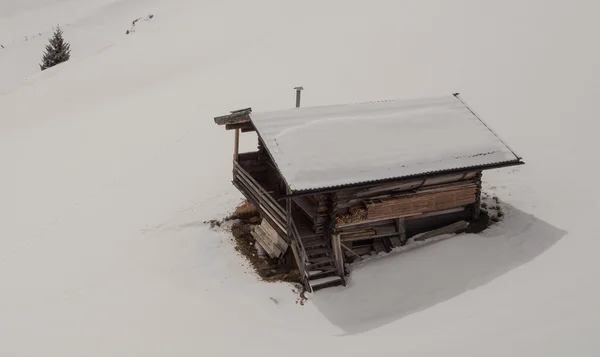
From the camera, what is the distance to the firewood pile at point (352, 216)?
585 inches

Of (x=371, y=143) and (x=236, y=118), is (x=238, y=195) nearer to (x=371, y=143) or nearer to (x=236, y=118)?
(x=236, y=118)

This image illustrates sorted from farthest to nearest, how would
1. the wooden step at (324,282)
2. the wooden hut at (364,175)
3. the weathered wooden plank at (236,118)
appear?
the weathered wooden plank at (236,118) → the wooden step at (324,282) → the wooden hut at (364,175)

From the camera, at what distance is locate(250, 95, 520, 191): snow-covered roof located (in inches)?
556

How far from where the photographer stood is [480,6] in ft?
125

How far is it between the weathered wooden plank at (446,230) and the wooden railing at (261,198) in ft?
13.1

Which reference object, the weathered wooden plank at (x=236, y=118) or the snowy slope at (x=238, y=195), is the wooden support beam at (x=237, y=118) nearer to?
the weathered wooden plank at (x=236, y=118)

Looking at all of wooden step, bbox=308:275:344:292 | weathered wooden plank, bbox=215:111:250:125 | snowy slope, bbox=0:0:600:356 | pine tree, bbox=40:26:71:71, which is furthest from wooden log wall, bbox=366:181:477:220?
pine tree, bbox=40:26:71:71

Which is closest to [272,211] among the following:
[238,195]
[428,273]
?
[428,273]

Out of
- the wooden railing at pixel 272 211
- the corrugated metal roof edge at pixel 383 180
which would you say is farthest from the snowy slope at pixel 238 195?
the corrugated metal roof edge at pixel 383 180

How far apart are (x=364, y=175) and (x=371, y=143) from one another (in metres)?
1.25

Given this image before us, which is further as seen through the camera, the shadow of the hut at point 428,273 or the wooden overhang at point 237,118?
the wooden overhang at point 237,118

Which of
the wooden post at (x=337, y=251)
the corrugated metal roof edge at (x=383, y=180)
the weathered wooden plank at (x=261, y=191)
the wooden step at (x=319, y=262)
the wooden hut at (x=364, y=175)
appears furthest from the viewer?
the weathered wooden plank at (x=261, y=191)

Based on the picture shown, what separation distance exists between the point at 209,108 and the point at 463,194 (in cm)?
2005

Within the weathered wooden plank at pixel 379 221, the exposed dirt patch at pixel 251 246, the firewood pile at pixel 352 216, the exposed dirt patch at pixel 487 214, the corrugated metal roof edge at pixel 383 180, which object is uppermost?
the corrugated metal roof edge at pixel 383 180
